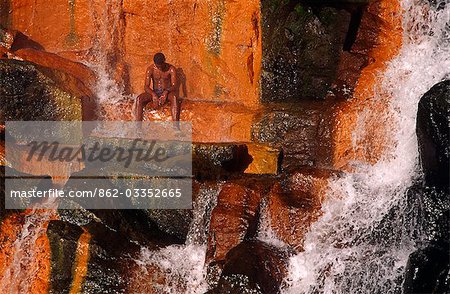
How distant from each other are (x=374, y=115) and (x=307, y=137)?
2.70 ft

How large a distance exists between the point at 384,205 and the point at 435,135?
90 cm

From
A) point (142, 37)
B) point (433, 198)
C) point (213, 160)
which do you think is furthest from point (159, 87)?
point (433, 198)

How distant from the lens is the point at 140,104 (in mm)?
7887

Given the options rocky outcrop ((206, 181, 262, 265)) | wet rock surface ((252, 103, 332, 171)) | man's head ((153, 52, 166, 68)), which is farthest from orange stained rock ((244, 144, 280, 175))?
man's head ((153, 52, 166, 68))

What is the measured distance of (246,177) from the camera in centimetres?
622

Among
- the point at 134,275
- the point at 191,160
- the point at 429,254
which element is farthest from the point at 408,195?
the point at 134,275

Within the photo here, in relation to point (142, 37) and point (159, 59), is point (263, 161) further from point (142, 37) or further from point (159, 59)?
point (142, 37)

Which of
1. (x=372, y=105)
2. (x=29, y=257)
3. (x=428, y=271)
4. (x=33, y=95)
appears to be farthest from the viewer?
(x=33, y=95)

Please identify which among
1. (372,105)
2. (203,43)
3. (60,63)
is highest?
(203,43)

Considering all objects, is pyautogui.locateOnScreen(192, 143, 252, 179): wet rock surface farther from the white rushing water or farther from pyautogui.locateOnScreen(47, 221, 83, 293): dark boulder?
pyautogui.locateOnScreen(47, 221, 83, 293): dark boulder

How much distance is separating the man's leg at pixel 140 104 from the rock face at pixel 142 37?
80 cm

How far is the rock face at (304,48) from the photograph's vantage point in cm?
713

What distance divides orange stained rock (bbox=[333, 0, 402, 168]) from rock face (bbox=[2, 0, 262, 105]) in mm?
1689

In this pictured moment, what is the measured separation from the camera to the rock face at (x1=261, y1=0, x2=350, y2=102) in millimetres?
7129
